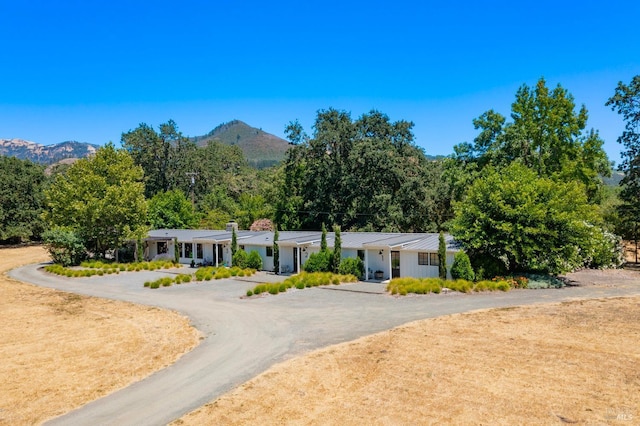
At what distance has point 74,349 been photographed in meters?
15.0

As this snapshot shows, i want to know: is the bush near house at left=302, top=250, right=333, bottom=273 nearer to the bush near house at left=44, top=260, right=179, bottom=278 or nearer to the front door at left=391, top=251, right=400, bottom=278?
the front door at left=391, top=251, right=400, bottom=278

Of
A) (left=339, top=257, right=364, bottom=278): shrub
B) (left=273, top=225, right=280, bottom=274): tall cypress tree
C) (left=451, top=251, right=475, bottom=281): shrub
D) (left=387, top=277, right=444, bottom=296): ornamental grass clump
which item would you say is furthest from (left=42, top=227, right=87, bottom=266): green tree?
(left=451, top=251, right=475, bottom=281): shrub

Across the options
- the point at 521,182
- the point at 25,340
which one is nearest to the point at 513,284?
the point at 521,182

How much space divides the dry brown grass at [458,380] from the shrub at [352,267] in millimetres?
12916

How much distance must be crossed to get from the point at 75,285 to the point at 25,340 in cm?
1511

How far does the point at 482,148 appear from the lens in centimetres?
4006

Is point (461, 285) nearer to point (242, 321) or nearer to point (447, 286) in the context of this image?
point (447, 286)

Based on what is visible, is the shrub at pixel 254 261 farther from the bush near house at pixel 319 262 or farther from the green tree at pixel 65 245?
the green tree at pixel 65 245

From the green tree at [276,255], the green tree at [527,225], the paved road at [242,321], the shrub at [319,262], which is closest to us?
the paved road at [242,321]

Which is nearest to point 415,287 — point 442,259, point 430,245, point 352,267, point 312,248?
point 442,259

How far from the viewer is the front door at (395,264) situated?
28406 millimetres

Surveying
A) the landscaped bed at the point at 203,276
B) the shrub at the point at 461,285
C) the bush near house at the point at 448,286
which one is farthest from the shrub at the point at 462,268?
the landscaped bed at the point at 203,276

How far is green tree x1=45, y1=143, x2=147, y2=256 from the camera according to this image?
4041 centimetres

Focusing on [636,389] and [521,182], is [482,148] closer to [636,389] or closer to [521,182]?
[521,182]
